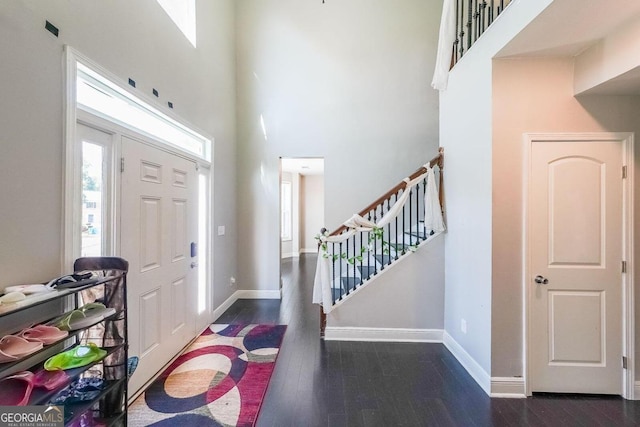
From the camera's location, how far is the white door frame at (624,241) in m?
2.23

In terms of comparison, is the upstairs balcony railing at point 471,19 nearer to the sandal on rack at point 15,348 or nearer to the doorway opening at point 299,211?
the sandal on rack at point 15,348

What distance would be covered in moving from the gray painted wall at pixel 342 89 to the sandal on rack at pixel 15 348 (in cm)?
372

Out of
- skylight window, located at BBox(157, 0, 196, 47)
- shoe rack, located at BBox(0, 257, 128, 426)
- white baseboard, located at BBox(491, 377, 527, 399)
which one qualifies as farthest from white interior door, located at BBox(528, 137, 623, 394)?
skylight window, located at BBox(157, 0, 196, 47)

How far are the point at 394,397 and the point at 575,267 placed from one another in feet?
5.97

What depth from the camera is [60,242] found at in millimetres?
1604

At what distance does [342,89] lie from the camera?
179 inches

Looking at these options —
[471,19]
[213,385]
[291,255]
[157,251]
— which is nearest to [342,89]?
[471,19]

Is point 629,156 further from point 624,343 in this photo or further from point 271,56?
point 271,56

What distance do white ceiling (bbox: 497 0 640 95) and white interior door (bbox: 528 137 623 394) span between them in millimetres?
483

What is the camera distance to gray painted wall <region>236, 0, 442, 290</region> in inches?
177

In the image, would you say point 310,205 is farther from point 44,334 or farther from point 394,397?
point 44,334

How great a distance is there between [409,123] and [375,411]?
13.0ft

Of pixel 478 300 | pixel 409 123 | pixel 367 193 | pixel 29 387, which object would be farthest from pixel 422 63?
pixel 29 387

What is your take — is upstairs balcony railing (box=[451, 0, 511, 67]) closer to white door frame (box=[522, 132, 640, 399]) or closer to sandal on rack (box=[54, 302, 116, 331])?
white door frame (box=[522, 132, 640, 399])
